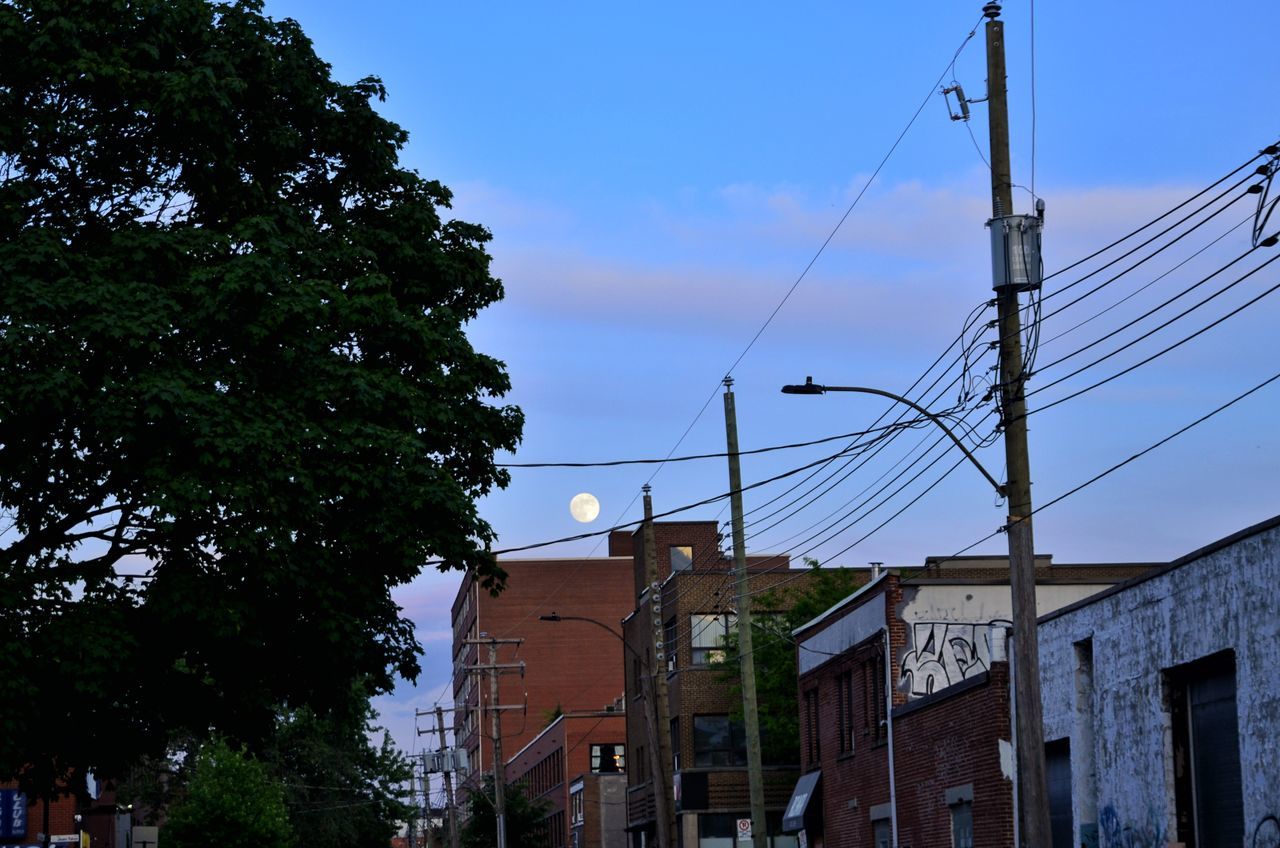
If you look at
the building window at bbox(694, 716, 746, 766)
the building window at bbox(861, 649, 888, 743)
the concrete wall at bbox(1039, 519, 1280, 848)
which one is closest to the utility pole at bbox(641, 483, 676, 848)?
the building window at bbox(861, 649, 888, 743)

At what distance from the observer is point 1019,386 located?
58.6ft

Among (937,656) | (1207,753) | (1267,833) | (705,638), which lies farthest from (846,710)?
(705,638)

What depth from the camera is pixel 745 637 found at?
110 ft

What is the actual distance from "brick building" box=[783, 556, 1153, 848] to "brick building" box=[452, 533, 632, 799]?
7967cm

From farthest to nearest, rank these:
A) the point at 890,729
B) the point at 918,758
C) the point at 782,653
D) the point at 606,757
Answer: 1. the point at 606,757
2. the point at 782,653
3. the point at 890,729
4. the point at 918,758

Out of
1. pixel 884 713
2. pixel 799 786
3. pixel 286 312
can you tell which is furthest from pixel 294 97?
pixel 799 786

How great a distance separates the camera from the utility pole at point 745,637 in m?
31.9

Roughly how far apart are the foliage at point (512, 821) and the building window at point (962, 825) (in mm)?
43954

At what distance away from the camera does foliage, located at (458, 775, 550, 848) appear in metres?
71.1

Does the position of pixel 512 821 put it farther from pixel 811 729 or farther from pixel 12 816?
pixel 811 729

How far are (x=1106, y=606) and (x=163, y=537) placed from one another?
42.7 feet

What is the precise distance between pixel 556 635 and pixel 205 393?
103 meters

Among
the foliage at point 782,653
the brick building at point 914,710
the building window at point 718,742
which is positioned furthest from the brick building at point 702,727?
the brick building at point 914,710

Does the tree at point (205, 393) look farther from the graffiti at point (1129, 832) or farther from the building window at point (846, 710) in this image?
the building window at point (846, 710)
